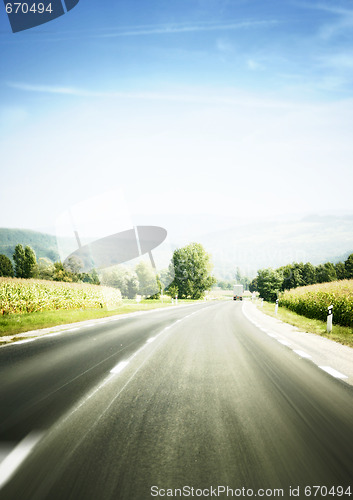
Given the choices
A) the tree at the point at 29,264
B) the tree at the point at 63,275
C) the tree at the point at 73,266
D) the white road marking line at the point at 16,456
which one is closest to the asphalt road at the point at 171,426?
the white road marking line at the point at 16,456

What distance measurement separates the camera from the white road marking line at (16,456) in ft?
8.00

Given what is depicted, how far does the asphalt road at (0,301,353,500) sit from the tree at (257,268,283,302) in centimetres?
8875

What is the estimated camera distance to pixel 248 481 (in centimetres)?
240

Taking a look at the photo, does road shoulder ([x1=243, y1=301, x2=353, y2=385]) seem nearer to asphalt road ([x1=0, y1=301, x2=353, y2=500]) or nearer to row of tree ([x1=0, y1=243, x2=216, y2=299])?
asphalt road ([x1=0, y1=301, x2=353, y2=500])

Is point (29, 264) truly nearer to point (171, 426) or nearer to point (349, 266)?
point (349, 266)

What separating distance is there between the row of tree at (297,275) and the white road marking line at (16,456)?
91724 mm

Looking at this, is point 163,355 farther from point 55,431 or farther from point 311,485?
point 311,485

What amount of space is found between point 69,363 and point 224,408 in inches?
144

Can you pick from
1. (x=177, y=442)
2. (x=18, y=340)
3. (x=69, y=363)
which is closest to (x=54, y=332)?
(x=18, y=340)

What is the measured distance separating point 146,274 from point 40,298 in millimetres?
41871

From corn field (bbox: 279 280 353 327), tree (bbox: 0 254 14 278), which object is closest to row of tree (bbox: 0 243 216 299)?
tree (bbox: 0 254 14 278)

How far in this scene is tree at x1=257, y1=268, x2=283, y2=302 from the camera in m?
91.4

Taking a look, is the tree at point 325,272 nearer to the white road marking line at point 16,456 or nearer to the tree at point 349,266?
the tree at point 349,266

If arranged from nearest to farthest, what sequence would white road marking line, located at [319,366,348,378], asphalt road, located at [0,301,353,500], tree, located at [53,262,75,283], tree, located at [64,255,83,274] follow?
asphalt road, located at [0,301,353,500] → white road marking line, located at [319,366,348,378] → tree, located at [53,262,75,283] → tree, located at [64,255,83,274]
